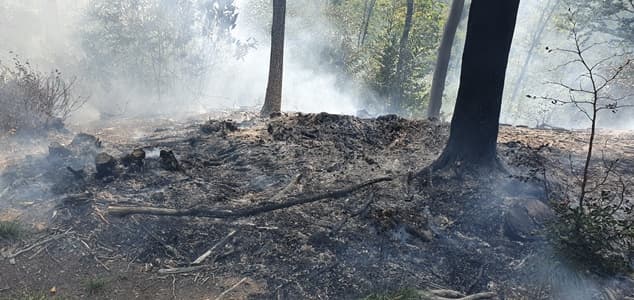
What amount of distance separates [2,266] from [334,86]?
19.7 meters

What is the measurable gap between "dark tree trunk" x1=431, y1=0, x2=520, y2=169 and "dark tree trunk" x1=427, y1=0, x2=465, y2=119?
699 centimetres

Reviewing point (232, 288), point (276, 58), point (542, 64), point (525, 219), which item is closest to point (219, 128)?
point (276, 58)

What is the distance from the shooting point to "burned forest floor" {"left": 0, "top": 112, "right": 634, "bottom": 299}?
3.73 m

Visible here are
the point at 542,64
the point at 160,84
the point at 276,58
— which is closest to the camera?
the point at 276,58

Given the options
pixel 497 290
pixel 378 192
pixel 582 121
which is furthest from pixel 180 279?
pixel 582 121

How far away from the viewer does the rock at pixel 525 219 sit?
4238 millimetres

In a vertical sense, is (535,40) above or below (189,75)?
above

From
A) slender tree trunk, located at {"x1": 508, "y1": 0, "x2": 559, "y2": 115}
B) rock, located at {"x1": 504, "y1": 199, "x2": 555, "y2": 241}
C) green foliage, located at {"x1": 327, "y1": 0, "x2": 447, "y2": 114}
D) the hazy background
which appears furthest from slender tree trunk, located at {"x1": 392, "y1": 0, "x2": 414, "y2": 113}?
slender tree trunk, located at {"x1": 508, "y1": 0, "x2": 559, "y2": 115}

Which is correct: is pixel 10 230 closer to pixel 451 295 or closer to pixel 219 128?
pixel 219 128

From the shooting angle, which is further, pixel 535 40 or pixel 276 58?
pixel 535 40

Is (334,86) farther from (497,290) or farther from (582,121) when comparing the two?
(497,290)

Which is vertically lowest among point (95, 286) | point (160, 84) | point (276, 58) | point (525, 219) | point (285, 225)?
point (95, 286)

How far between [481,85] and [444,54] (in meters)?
8.41

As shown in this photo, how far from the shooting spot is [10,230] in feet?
14.0
